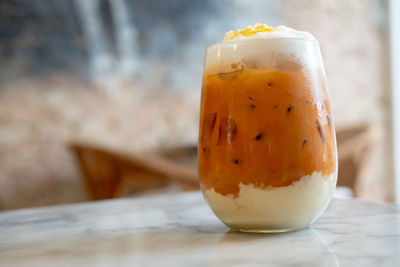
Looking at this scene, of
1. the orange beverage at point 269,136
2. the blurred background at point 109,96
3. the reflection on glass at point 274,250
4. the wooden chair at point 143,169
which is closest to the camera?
the reflection on glass at point 274,250

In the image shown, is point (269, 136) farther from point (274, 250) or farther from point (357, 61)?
point (357, 61)

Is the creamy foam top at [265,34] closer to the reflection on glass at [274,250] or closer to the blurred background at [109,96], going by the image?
the reflection on glass at [274,250]

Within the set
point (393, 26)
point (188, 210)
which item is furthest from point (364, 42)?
point (188, 210)

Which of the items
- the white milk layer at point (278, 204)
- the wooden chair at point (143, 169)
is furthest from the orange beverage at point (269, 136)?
the wooden chair at point (143, 169)

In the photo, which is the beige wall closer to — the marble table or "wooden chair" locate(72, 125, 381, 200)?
"wooden chair" locate(72, 125, 381, 200)

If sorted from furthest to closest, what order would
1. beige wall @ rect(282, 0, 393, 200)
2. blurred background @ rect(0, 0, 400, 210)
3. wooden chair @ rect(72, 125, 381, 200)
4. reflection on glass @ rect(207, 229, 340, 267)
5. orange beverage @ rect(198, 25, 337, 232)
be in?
beige wall @ rect(282, 0, 393, 200)
blurred background @ rect(0, 0, 400, 210)
wooden chair @ rect(72, 125, 381, 200)
orange beverage @ rect(198, 25, 337, 232)
reflection on glass @ rect(207, 229, 340, 267)

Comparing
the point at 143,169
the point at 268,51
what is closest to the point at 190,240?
the point at 268,51

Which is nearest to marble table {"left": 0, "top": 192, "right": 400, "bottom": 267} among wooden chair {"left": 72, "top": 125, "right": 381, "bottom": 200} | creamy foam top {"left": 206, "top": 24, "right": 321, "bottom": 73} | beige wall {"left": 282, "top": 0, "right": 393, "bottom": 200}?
creamy foam top {"left": 206, "top": 24, "right": 321, "bottom": 73}
